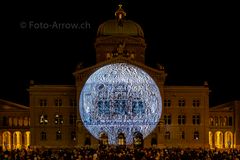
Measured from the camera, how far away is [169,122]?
269 feet

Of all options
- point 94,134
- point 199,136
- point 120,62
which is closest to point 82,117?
point 94,134

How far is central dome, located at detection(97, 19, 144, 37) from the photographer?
86438mm

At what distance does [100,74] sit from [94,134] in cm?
726

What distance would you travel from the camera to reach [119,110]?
73.9 m

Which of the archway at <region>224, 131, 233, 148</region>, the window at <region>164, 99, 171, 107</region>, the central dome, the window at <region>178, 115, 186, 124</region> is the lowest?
the archway at <region>224, 131, 233, 148</region>

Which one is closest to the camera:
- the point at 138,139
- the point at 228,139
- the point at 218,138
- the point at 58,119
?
the point at 138,139

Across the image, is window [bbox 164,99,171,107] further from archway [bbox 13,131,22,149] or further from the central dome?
archway [bbox 13,131,22,149]

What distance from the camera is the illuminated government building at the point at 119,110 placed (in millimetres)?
73250

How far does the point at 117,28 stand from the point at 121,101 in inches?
626

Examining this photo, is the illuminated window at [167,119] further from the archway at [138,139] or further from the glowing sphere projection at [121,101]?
the glowing sphere projection at [121,101]

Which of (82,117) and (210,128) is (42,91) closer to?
(82,117)

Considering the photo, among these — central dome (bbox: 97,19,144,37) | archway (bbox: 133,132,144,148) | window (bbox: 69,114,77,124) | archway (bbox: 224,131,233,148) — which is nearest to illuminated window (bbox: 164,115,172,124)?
archway (bbox: 133,132,144,148)

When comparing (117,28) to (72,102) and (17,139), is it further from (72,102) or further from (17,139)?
(17,139)

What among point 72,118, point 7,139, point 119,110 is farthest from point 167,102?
point 7,139
